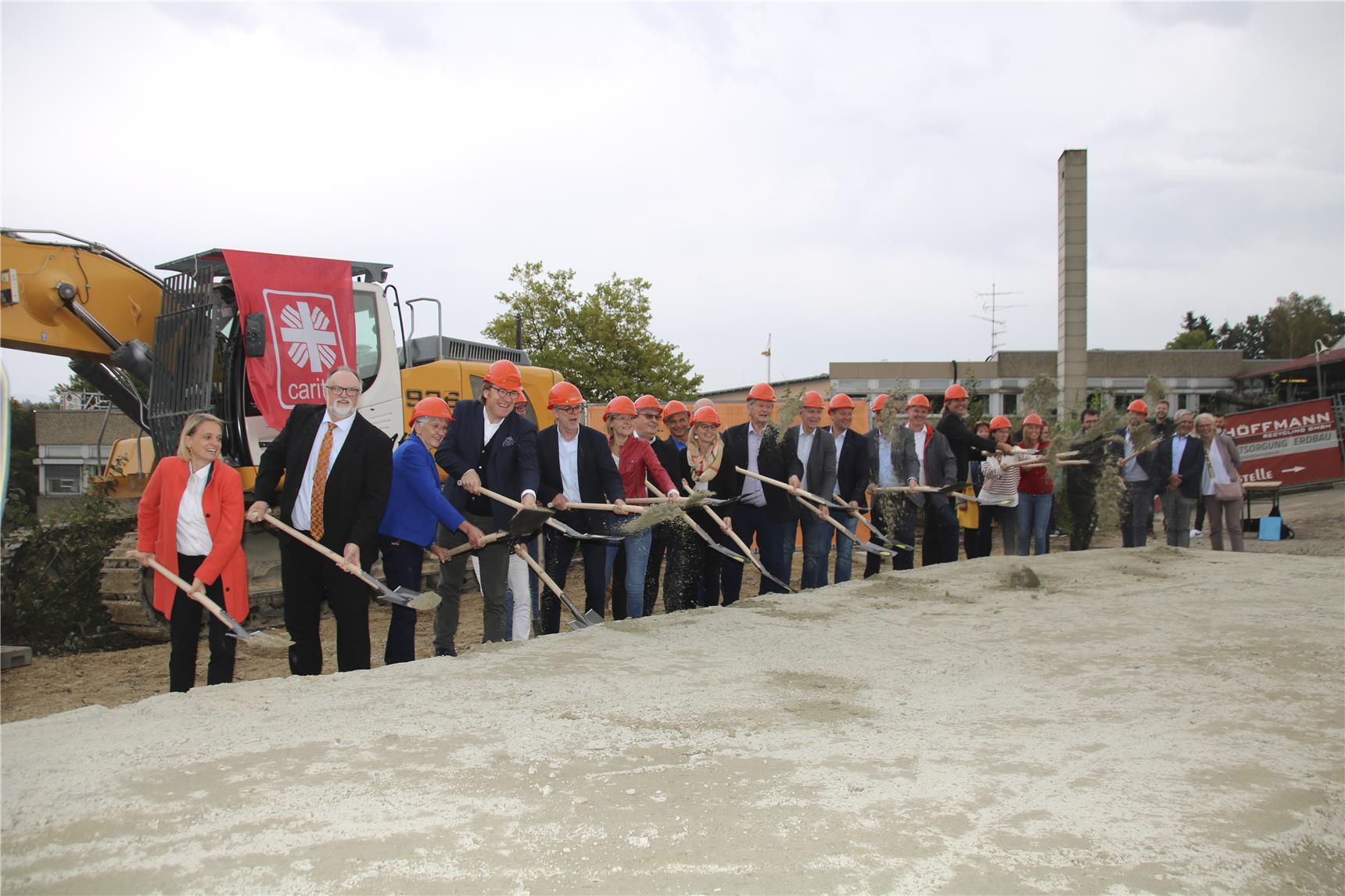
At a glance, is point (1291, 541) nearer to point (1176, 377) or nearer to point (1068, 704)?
point (1068, 704)

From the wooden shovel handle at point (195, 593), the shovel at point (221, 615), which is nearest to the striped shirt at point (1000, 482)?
the shovel at point (221, 615)

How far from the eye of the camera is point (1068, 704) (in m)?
4.82

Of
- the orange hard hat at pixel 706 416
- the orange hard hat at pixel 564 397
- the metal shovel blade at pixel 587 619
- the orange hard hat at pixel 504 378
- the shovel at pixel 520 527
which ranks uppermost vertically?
the orange hard hat at pixel 504 378

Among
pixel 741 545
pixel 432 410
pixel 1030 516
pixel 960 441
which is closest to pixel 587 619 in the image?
pixel 432 410

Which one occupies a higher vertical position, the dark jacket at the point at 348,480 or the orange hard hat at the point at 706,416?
the orange hard hat at the point at 706,416

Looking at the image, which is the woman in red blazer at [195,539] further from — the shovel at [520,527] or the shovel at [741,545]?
the shovel at [741,545]

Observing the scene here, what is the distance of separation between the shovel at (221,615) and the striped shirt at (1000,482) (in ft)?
23.5

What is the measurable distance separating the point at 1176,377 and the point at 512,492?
46.6 m

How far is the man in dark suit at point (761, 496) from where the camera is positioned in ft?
28.5

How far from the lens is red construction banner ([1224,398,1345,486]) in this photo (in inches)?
674

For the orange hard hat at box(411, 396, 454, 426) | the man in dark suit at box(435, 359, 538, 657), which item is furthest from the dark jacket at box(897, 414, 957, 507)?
the orange hard hat at box(411, 396, 454, 426)

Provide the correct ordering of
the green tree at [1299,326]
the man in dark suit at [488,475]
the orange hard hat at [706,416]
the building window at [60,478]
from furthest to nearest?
1. the green tree at [1299,326]
2. the building window at [60,478]
3. the orange hard hat at [706,416]
4. the man in dark suit at [488,475]

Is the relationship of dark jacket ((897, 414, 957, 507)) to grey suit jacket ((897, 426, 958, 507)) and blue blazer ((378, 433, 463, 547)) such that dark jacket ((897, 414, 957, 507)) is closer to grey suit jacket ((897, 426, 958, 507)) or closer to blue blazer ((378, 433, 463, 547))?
grey suit jacket ((897, 426, 958, 507))

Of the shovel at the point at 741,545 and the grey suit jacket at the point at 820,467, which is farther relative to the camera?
the grey suit jacket at the point at 820,467
